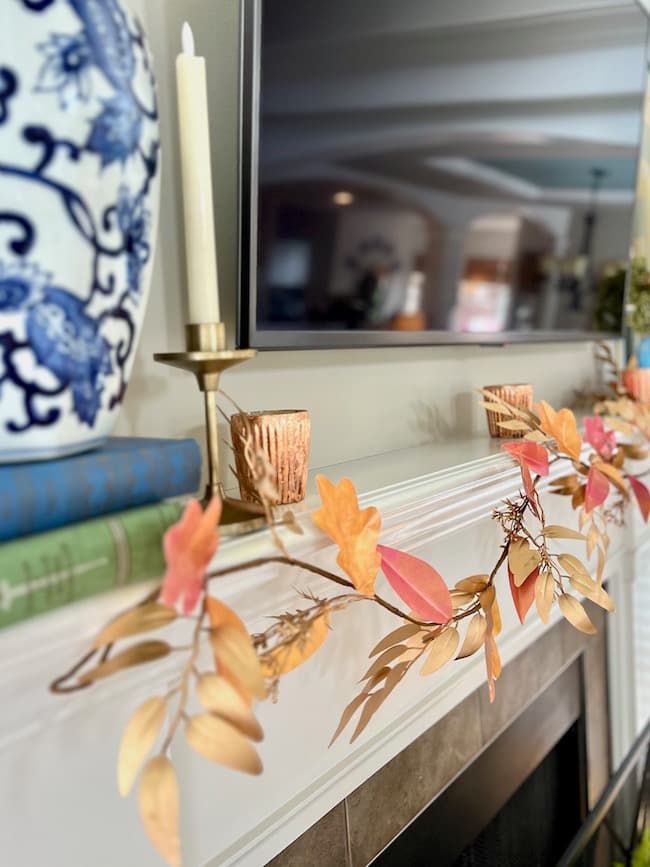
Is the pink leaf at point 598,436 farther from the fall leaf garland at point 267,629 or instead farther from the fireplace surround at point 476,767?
the fireplace surround at point 476,767

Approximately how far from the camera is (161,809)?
0.40m

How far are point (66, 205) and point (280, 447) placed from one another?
284 mm

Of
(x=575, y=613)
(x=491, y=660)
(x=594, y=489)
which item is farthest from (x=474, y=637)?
(x=594, y=489)

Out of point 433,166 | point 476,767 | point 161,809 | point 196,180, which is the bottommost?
point 476,767

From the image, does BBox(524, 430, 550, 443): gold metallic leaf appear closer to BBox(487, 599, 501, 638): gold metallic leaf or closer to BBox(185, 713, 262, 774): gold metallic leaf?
BBox(487, 599, 501, 638): gold metallic leaf

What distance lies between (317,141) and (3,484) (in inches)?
22.1

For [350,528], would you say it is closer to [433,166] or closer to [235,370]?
[235,370]

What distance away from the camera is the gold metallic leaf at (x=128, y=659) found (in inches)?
15.8

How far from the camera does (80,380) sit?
16.9 inches

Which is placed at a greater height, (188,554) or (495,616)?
(188,554)

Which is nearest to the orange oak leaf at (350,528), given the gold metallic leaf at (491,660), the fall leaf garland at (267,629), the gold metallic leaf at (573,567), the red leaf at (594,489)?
the fall leaf garland at (267,629)

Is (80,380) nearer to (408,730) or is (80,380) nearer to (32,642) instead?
(32,642)

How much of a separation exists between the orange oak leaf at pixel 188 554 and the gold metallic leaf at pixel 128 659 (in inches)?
1.1

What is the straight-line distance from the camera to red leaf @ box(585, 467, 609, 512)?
991 mm
